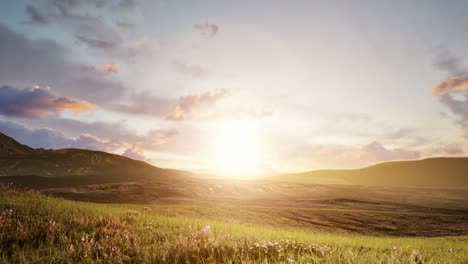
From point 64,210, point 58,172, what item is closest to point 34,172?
point 58,172

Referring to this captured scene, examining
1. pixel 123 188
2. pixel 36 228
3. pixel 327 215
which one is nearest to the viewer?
pixel 36 228

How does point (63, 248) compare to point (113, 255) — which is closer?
point (113, 255)

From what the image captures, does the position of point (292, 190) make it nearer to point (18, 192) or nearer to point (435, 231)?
point (435, 231)

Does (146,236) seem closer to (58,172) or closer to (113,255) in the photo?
(113,255)

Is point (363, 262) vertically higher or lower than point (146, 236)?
higher

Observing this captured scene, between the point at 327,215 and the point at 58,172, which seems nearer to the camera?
the point at 327,215

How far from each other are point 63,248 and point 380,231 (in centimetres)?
3205

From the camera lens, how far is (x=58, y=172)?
17788cm

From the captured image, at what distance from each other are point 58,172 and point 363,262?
204038 mm

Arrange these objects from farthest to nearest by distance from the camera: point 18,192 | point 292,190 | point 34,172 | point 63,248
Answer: point 34,172 → point 292,190 → point 18,192 → point 63,248

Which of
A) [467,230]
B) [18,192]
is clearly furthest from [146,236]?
[467,230]

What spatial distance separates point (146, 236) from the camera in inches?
310

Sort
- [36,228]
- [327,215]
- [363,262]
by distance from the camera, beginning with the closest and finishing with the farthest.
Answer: [363,262], [36,228], [327,215]

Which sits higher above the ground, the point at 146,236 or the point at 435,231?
the point at 146,236
